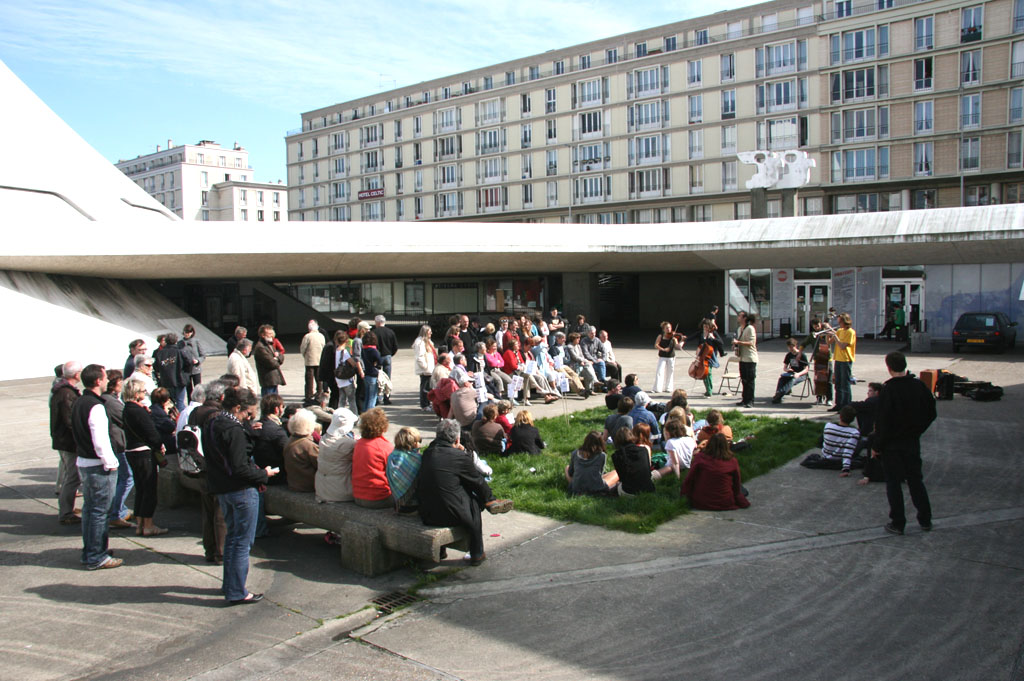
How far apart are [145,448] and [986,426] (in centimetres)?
1052

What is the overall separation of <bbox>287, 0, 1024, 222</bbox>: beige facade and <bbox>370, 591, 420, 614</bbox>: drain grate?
178ft

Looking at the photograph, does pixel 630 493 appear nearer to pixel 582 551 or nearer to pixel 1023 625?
pixel 582 551

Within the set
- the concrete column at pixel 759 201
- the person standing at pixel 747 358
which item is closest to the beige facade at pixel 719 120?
the concrete column at pixel 759 201

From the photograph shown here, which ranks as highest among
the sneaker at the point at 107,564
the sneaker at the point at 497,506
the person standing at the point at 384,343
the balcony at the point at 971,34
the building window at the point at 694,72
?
the building window at the point at 694,72

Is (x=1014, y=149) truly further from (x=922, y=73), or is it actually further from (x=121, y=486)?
(x=121, y=486)

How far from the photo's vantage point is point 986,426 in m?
10.6

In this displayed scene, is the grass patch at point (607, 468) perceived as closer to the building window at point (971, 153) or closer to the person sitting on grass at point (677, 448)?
the person sitting on grass at point (677, 448)

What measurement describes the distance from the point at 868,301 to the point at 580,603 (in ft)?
75.0

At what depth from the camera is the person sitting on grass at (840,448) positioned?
832 cm

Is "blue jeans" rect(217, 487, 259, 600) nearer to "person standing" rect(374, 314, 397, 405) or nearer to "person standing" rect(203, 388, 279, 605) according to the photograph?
"person standing" rect(203, 388, 279, 605)

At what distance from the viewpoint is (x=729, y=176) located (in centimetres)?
5662

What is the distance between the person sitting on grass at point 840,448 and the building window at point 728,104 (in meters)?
52.2

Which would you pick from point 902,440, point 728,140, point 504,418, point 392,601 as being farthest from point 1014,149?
point 392,601

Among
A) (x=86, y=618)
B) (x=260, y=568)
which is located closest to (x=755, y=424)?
(x=260, y=568)
